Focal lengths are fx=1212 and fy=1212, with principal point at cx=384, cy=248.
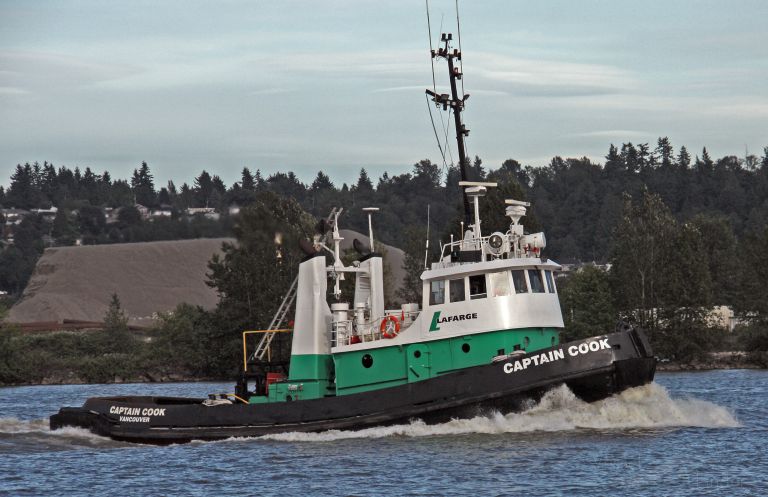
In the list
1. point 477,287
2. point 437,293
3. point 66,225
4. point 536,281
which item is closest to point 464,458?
point 477,287

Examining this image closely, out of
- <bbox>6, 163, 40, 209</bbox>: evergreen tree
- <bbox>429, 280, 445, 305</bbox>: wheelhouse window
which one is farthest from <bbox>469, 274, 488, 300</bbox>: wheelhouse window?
<bbox>6, 163, 40, 209</bbox>: evergreen tree

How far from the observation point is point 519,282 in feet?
90.9

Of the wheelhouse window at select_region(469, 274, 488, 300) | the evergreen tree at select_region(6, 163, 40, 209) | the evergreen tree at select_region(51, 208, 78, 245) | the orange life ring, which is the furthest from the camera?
the evergreen tree at select_region(6, 163, 40, 209)

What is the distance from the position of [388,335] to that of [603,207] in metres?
150

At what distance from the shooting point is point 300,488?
75.9ft

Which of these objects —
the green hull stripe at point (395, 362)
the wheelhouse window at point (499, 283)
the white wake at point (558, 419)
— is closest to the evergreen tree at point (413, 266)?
the green hull stripe at point (395, 362)

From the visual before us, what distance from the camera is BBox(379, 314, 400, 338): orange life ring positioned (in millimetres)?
28188

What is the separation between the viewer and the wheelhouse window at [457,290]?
91.1 feet

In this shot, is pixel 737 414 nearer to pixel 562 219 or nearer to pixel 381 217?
pixel 381 217

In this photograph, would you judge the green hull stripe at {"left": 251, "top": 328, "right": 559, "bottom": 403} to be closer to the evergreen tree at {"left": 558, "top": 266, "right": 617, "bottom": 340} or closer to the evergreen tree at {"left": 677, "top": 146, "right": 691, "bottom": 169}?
the evergreen tree at {"left": 558, "top": 266, "right": 617, "bottom": 340}

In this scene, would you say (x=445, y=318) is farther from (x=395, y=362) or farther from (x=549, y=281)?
(x=549, y=281)

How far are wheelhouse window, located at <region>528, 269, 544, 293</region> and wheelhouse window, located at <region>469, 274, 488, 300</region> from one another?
1.11 metres

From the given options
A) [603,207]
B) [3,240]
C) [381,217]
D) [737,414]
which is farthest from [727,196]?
[737,414]

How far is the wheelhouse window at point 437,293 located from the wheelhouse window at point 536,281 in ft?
6.65
